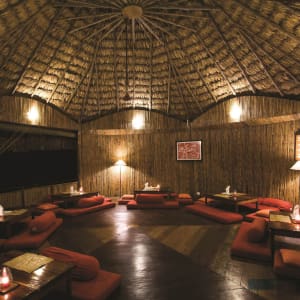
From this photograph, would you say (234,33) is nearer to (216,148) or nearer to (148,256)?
(216,148)

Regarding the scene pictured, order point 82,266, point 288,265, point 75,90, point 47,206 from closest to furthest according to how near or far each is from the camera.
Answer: point 82,266
point 288,265
point 47,206
point 75,90

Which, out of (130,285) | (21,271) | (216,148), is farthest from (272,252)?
(216,148)

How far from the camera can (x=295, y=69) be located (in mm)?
6633

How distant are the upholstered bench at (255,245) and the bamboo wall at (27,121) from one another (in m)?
6.65

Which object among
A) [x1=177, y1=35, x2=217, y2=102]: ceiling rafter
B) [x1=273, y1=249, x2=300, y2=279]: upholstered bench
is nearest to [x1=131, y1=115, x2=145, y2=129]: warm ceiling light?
[x1=177, y1=35, x2=217, y2=102]: ceiling rafter

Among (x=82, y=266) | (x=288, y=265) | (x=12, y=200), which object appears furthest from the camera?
(x=12, y=200)

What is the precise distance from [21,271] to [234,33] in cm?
707

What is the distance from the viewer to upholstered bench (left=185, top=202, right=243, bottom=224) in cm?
649

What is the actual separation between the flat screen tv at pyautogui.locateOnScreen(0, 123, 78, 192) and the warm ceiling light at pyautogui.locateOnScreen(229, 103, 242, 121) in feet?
20.1

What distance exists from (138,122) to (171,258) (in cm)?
672

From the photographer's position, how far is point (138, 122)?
10.3m

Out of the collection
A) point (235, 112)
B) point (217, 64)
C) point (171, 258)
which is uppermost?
point (217, 64)

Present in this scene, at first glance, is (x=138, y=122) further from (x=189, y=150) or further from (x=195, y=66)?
(x=195, y=66)

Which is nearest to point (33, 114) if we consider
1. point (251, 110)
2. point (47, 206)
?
point (47, 206)
